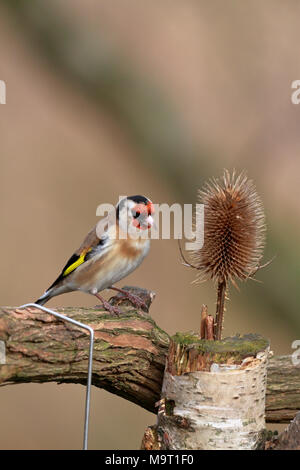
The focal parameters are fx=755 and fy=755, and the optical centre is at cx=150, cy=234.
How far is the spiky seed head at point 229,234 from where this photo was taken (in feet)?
5.83

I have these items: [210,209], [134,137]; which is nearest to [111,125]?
[134,137]

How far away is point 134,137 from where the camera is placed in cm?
302

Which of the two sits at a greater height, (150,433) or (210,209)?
(210,209)

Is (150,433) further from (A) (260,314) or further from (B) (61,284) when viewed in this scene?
(A) (260,314)

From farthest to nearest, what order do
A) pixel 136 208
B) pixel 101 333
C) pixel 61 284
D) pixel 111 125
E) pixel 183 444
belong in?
pixel 111 125
pixel 61 284
pixel 136 208
pixel 101 333
pixel 183 444

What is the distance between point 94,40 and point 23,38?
0.27m

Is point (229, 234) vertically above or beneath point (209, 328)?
above

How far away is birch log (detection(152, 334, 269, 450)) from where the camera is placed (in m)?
1.55

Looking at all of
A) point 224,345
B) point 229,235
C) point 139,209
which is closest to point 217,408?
point 224,345

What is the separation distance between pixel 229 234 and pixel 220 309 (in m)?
0.20

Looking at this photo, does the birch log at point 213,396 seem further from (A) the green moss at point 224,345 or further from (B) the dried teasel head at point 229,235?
(B) the dried teasel head at point 229,235

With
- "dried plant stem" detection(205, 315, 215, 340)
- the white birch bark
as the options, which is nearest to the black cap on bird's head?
"dried plant stem" detection(205, 315, 215, 340)

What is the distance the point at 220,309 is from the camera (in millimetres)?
1694

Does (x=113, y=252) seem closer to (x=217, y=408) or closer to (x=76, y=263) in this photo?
(x=76, y=263)
